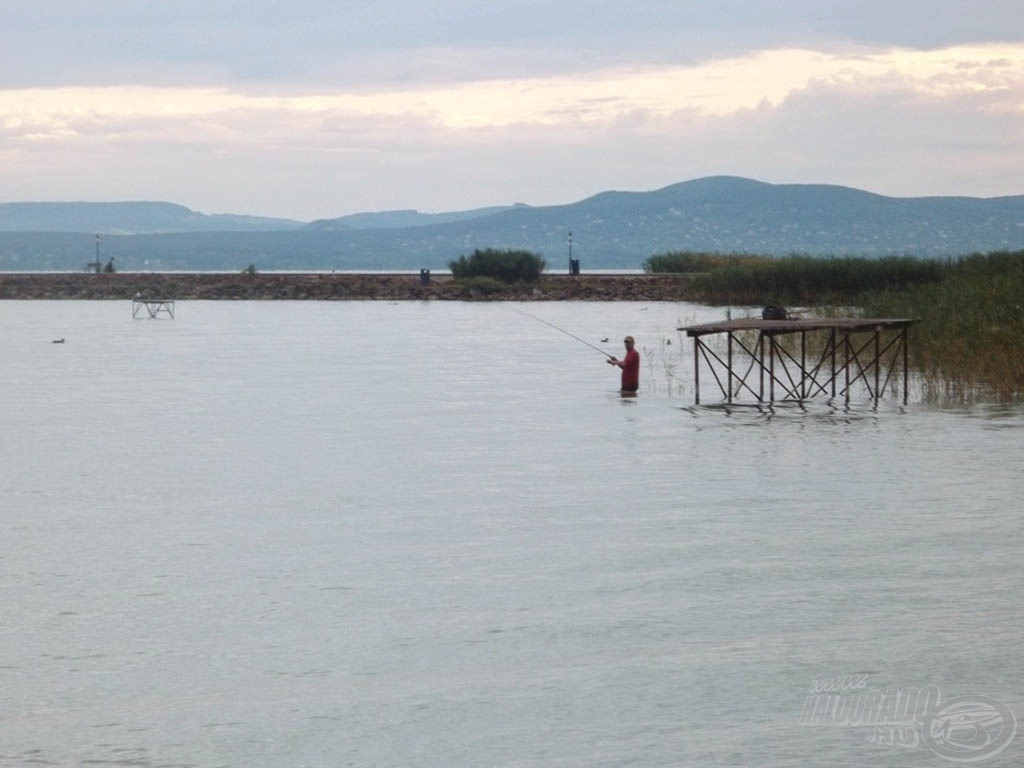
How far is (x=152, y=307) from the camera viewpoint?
337ft

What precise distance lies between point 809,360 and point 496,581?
32.4m

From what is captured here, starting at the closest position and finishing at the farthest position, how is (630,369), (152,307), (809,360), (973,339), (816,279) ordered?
1. (973,339)
2. (630,369)
3. (809,360)
4. (816,279)
5. (152,307)

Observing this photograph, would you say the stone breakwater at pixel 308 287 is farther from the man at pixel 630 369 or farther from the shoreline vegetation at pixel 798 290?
the man at pixel 630 369

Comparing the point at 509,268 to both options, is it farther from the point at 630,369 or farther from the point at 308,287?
the point at 630,369

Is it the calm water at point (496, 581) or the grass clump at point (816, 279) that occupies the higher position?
the grass clump at point (816, 279)

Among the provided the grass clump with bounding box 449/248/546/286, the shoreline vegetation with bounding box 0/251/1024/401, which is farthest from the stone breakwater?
the grass clump with bounding box 449/248/546/286

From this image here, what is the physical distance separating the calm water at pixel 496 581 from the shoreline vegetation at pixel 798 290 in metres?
4.44

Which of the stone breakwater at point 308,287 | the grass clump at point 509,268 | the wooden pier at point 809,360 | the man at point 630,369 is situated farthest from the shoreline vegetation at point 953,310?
the grass clump at point 509,268

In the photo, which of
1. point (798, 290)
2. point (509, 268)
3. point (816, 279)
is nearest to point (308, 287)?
point (509, 268)

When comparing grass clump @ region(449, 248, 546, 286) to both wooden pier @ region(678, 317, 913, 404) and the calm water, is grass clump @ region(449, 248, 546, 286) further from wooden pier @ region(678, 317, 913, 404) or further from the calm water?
the calm water

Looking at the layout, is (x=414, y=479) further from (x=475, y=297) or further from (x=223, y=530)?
(x=475, y=297)

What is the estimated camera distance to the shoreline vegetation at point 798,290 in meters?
40.2

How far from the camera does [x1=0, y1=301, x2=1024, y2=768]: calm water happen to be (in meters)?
13.1

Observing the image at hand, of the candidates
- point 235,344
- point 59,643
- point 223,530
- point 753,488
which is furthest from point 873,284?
point 59,643
